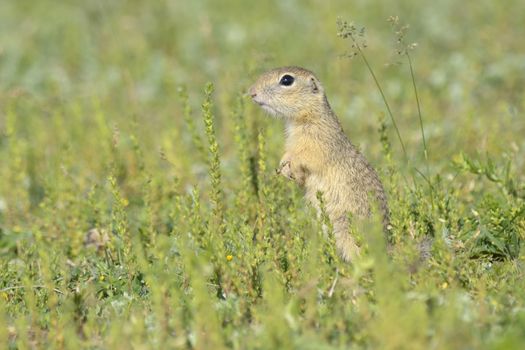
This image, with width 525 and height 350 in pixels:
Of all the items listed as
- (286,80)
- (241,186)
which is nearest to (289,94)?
(286,80)

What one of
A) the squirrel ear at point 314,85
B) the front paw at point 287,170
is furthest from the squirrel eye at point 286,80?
the front paw at point 287,170

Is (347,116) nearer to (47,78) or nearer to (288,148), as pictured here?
(288,148)

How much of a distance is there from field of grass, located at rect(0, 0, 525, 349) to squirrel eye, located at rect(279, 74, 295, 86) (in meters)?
0.28

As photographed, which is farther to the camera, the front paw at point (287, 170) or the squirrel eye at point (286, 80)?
the squirrel eye at point (286, 80)

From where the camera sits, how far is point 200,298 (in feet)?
11.2

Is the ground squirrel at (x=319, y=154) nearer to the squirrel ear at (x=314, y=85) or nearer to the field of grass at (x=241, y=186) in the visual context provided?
the squirrel ear at (x=314, y=85)

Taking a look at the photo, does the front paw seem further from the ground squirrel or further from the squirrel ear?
the squirrel ear

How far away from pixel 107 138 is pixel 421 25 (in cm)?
527

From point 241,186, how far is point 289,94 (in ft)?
2.26

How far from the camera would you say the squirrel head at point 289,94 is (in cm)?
575

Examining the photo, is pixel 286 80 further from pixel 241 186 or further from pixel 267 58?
pixel 241 186

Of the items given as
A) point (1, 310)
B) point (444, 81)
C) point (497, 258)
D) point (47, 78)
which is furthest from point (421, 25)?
point (1, 310)

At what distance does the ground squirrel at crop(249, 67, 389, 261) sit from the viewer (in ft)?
17.0

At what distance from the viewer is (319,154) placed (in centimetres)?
544
